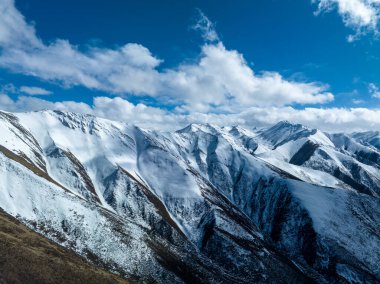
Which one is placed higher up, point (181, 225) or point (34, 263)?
point (181, 225)

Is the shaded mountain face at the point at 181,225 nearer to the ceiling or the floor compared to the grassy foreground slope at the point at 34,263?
nearer to the ceiling

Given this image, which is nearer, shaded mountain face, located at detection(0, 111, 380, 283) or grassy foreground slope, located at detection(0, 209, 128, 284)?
grassy foreground slope, located at detection(0, 209, 128, 284)

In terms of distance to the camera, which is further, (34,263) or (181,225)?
(181,225)

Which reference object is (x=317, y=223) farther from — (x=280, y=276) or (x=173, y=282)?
(x=173, y=282)

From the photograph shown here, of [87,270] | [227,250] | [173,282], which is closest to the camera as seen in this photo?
[87,270]

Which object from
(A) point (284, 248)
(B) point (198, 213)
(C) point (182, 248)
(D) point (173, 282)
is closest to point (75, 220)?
(D) point (173, 282)

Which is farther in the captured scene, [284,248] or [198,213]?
[198,213]

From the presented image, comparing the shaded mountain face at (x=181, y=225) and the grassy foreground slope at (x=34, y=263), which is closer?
the grassy foreground slope at (x=34, y=263)

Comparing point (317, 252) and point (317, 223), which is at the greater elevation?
point (317, 223)
